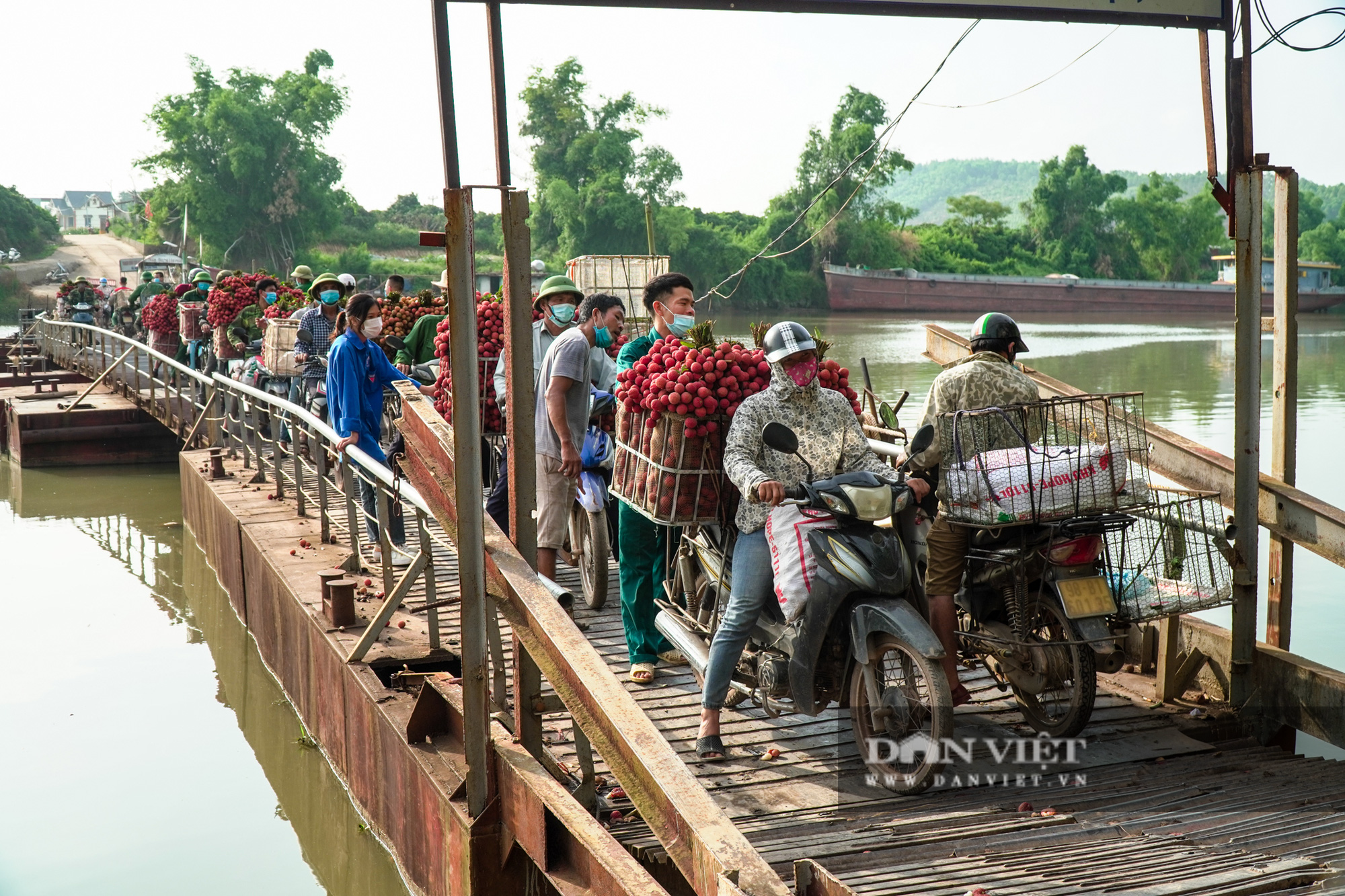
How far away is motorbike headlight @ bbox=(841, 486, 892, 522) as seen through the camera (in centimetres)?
406

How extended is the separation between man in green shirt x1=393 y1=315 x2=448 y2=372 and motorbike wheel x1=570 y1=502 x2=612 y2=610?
10.2ft

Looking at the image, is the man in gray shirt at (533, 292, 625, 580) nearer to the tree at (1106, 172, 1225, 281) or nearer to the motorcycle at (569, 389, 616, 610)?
the motorcycle at (569, 389, 616, 610)

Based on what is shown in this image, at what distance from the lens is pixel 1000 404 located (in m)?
4.50

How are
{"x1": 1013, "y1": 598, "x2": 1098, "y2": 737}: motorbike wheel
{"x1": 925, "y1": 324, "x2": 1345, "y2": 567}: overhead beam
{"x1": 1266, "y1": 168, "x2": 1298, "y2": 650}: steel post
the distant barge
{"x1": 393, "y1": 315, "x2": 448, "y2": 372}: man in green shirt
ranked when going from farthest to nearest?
1. the distant barge
2. {"x1": 393, "y1": 315, "x2": 448, "y2": 372}: man in green shirt
3. {"x1": 1266, "y1": 168, "x2": 1298, "y2": 650}: steel post
4. {"x1": 925, "y1": 324, "x2": 1345, "y2": 567}: overhead beam
5. {"x1": 1013, "y1": 598, "x2": 1098, "y2": 737}: motorbike wheel

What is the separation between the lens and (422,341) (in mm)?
9445

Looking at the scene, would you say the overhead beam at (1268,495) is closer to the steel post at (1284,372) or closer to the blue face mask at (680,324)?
the steel post at (1284,372)

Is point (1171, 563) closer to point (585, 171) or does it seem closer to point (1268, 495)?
point (1268, 495)

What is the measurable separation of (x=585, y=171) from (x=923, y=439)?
211ft

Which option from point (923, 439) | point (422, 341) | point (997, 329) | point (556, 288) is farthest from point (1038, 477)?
point (422, 341)

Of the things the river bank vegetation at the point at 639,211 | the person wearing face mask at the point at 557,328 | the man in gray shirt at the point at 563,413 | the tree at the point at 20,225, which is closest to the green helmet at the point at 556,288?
the person wearing face mask at the point at 557,328

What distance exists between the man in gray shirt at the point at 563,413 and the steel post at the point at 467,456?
1788 millimetres

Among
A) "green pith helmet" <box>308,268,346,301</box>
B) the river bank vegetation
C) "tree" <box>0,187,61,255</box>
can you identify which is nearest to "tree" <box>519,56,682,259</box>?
the river bank vegetation

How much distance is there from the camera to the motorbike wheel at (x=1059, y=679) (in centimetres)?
445

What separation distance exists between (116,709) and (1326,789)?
7402 mm
